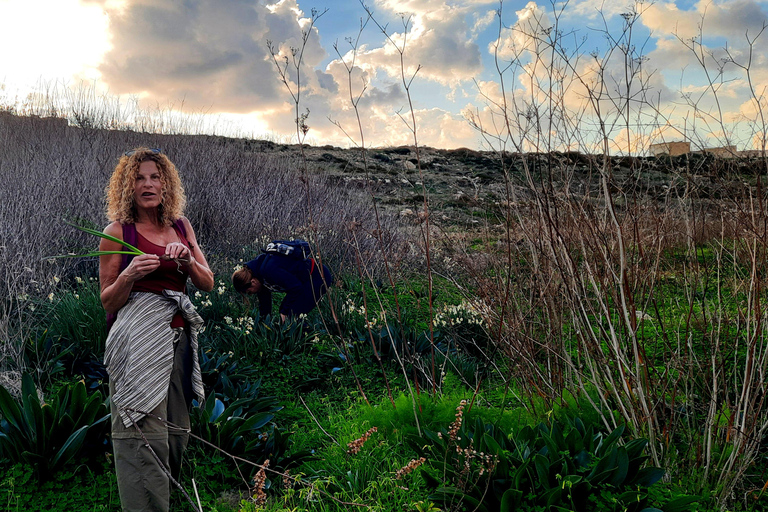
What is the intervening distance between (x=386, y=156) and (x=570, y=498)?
59.6ft

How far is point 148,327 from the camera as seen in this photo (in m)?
2.49

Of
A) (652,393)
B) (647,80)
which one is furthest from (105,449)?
(647,80)

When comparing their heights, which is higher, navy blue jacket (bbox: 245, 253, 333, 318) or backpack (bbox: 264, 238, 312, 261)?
backpack (bbox: 264, 238, 312, 261)

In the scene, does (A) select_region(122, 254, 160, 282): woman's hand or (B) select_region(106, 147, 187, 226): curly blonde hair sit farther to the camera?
(B) select_region(106, 147, 187, 226): curly blonde hair

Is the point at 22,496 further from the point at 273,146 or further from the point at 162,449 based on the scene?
the point at 273,146

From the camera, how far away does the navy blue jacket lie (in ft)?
15.6

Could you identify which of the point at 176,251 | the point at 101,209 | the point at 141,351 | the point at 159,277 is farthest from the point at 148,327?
the point at 101,209

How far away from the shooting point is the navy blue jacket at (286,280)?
4758 mm

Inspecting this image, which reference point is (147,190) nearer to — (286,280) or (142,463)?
(142,463)

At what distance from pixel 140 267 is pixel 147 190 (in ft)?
1.66

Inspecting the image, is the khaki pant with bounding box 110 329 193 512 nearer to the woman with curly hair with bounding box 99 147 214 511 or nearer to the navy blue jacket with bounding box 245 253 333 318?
the woman with curly hair with bounding box 99 147 214 511

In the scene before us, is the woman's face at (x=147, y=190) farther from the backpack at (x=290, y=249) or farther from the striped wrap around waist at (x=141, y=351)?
the backpack at (x=290, y=249)

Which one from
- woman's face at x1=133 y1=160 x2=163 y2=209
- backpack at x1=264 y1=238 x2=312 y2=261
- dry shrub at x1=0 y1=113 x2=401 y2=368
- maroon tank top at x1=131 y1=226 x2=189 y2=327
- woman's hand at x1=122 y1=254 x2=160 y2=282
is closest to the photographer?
woman's hand at x1=122 y1=254 x2=160 y2=282

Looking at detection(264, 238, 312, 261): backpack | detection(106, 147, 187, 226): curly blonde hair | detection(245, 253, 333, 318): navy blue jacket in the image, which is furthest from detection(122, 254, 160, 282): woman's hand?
detection(264, 238, 312, 261): backpack
